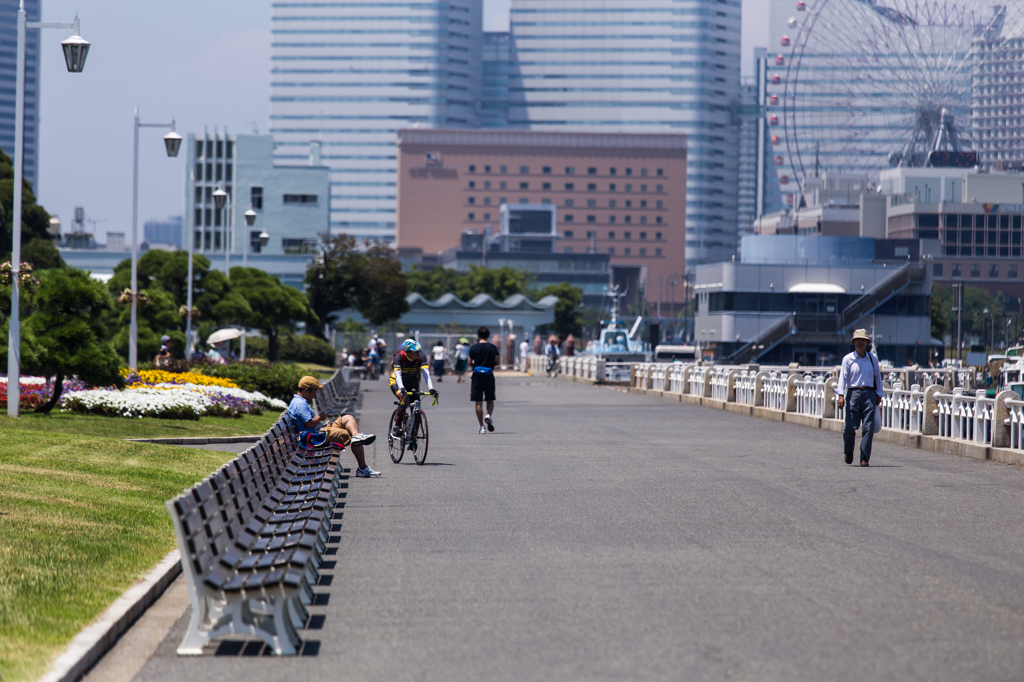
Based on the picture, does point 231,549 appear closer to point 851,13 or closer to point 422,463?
point 422,463

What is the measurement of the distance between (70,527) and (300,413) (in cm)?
433

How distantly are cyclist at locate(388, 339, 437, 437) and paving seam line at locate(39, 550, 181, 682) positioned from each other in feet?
26.6

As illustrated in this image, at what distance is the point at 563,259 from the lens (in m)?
175

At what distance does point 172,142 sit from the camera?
3200 cm

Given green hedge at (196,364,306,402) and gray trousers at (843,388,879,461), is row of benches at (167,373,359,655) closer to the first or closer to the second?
gray trousers at (843,388,879,461)

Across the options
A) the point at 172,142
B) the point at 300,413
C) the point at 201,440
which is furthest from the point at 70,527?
the point at 172,142

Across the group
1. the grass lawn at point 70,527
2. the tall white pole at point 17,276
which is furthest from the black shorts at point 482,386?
the tall white pole at point 17,276

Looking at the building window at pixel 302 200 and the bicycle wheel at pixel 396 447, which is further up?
the building window at pixel 302 200

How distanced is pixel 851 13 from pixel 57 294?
105 m

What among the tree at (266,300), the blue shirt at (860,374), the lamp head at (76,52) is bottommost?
the blue shirt at (860,374)

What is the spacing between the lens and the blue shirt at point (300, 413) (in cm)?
1417

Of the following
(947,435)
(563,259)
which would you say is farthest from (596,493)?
(563,259)

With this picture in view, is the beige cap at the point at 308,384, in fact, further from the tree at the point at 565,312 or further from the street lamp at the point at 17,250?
the tree at the point at 565,312

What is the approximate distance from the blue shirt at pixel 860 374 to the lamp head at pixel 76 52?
13180mm
